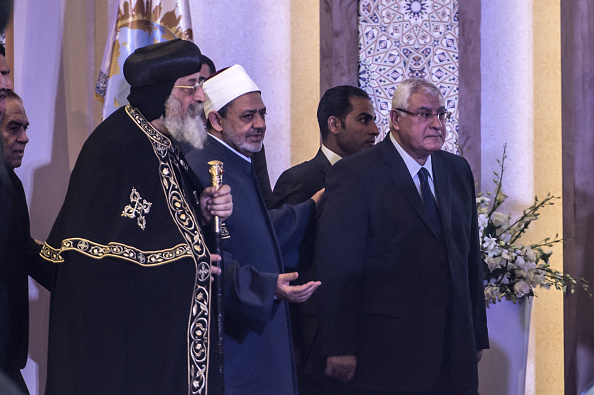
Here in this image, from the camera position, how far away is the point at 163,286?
2.69 metres

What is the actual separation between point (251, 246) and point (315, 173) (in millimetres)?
1075

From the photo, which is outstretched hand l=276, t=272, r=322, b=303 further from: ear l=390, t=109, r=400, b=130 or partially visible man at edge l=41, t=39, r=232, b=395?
ear l=390, t=109, r=400, b=130

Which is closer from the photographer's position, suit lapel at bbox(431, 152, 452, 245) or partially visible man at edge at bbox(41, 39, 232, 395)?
partially visible man at edge at bbox(41, 39, 232, 395)

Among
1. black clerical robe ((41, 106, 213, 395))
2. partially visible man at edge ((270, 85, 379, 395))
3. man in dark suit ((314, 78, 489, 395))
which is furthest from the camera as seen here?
partially visible man at edge ((270, 85, 379, 395))

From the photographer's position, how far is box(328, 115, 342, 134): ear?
438cm

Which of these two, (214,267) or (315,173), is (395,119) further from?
(214,267)

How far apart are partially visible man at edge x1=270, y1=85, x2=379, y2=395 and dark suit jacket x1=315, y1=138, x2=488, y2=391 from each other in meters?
0.21

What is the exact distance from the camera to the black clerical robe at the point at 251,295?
9.82 feet

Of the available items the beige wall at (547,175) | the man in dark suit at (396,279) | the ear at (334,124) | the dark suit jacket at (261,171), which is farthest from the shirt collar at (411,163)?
the beige wall at (547,175)

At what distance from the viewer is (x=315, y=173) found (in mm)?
4148

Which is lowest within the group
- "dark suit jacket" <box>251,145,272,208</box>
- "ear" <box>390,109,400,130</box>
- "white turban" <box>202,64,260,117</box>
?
"dark suit jacket" <box>251,145,272,208</box>

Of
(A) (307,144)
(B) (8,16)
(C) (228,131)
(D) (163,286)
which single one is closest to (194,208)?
(D) (163,286)

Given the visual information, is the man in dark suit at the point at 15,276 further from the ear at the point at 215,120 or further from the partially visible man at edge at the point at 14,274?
the ear at the point at 215,120

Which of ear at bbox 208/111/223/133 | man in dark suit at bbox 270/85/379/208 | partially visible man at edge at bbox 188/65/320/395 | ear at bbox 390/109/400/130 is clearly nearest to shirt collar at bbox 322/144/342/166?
man in dark suit at bbox 270/85/379/208
